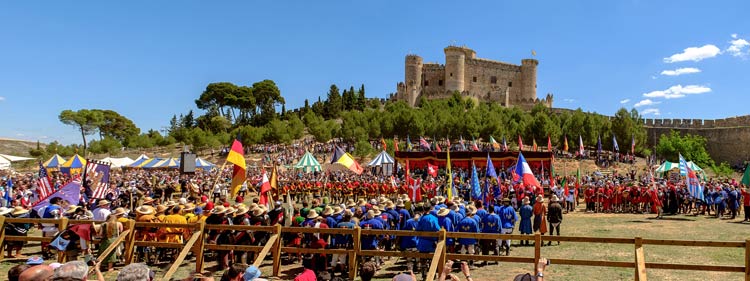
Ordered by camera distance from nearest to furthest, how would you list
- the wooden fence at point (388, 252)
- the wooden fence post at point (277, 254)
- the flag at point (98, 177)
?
the wooden fence at point (388, 252), the wooden fence post at point (277, 254), the flag at point (98, 177)

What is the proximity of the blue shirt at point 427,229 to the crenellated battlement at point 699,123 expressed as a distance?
8387 centimetres

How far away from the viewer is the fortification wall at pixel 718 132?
76250 mm

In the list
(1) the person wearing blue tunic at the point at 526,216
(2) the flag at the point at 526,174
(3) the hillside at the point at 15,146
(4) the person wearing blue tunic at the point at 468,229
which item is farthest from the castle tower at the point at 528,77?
(4) the person wearing blue tunic at the point at 468,229

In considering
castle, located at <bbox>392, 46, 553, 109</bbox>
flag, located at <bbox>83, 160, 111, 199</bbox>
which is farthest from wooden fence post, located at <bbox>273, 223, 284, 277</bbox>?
castle, located at <bbox>392, 46, 553, 109</bbox>

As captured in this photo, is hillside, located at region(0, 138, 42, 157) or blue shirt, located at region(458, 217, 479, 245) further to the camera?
hillside, located at region(0, 138, 42, 157)

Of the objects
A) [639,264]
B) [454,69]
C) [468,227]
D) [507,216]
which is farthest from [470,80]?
[639,264]

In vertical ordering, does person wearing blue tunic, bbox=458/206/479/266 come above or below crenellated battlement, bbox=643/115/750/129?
below

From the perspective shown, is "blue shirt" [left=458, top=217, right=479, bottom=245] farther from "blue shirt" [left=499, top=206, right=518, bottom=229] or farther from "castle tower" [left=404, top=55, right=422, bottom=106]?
"castle tower" [left=404, top=55, right=422, bottom=106]

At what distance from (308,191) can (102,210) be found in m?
16.6

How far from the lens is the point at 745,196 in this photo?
20344 mm

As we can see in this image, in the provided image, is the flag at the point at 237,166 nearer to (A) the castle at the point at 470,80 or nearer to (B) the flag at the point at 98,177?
(B) the flag at the point at 98,177

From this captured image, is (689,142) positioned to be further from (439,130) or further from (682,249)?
(682,249)

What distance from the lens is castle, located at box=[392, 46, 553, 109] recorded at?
352ft

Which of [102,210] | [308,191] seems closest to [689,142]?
[308,191]
